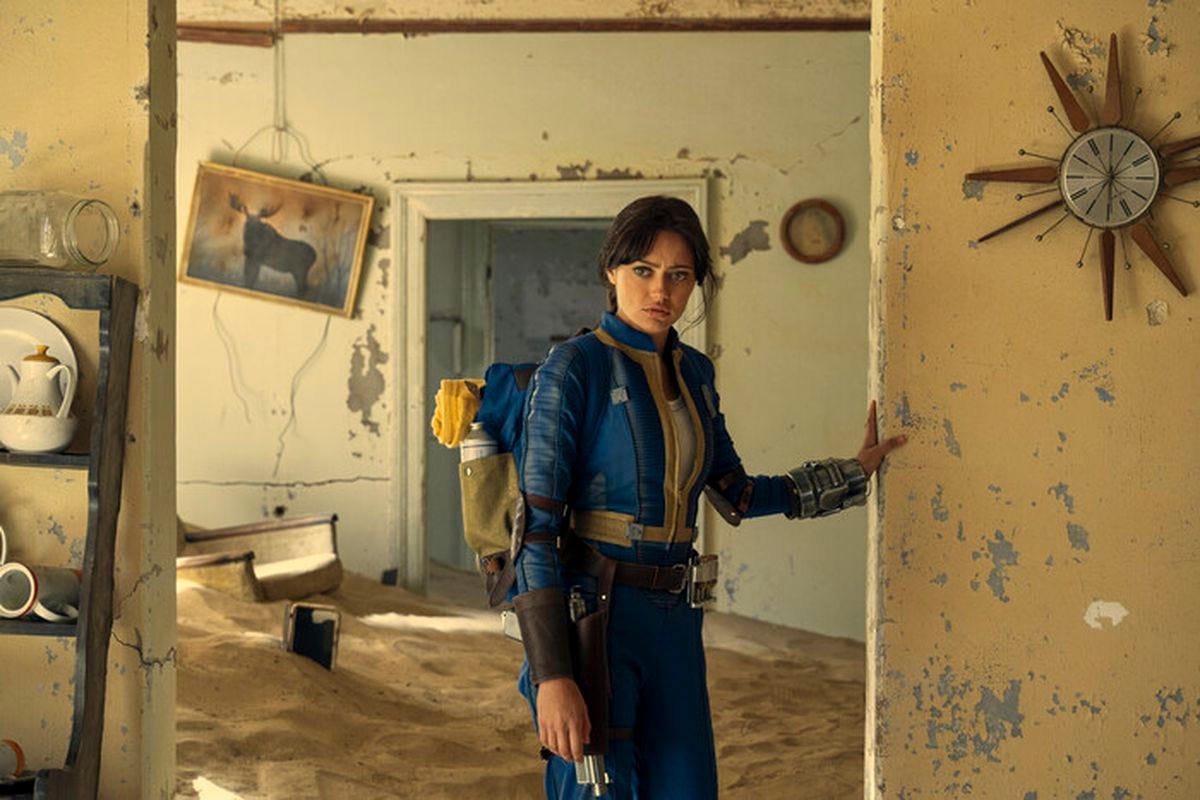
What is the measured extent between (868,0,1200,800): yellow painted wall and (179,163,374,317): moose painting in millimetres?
4925

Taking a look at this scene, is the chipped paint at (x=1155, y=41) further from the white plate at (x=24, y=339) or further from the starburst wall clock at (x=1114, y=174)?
the white plate at (x=24, y=339)

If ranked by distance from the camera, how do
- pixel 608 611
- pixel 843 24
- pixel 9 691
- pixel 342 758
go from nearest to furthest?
pixel 608 611
pixel 9 691
pixel 342 758
pixel 843 24

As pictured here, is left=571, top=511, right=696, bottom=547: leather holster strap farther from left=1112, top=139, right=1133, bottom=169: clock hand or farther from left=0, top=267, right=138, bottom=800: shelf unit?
left=1112, top=139, right=1133, bottom=169: clock hand

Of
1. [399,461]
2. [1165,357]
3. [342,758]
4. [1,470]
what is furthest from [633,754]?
[399,461]

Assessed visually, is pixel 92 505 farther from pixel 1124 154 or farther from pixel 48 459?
pixel 1124 154

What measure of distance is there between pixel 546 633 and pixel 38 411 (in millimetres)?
1307

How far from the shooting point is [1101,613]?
3086 mm

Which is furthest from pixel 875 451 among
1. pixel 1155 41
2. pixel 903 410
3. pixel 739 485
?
pixel 1155 41

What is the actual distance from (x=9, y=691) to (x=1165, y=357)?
2.69 metres

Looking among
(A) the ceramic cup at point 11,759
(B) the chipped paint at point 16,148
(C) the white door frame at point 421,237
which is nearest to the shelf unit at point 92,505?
(A) the ceramic cup at point 11,759

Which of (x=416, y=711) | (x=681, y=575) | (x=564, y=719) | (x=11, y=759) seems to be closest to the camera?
(x=564, y=719)

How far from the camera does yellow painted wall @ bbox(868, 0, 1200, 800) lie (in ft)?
10.0

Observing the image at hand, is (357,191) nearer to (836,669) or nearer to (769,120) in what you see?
(769,120)

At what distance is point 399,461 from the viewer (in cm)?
770
